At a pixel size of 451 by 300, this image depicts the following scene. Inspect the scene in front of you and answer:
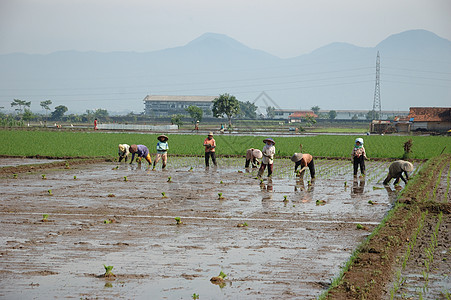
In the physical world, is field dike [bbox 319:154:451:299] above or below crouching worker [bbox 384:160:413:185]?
below

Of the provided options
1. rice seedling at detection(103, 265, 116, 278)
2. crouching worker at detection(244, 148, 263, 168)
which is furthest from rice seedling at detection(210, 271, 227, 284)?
crouching worker at detection(244, 148, 263, 168)

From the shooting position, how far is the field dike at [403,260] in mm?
6390

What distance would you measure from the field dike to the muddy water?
332 millimetres

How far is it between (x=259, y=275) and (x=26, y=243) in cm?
372

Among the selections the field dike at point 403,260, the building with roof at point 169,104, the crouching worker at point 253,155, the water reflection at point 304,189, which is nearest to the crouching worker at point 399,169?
the water reflection at point 304,189

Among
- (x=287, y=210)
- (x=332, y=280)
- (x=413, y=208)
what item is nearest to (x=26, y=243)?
(x=332, y=280)

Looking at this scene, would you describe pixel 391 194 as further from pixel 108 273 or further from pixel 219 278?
pixel 108 273

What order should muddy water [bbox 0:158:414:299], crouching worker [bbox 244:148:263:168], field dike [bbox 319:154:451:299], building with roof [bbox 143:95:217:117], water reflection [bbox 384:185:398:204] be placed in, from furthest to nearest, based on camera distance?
building with roof [bbox 143:95:217:117] < crouching worker [bbox 244:148:263:168] < water reflection [bbox 384:185:398:204] < muddy water [bbox 0:158:414:299] < field dike [bbox 319:154:451:299]

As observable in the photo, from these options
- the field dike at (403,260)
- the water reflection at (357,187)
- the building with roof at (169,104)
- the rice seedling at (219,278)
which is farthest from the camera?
the building with roof at (169,104)

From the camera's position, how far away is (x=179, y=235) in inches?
373

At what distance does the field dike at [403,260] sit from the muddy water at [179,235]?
33 cm

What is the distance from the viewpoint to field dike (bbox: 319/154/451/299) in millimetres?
6390

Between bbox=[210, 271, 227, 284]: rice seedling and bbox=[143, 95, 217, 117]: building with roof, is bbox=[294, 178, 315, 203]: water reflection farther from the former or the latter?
bbox=[143, 95, 217, 117]: building with roof

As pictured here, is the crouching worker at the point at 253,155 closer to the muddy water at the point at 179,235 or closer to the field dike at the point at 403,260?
the muddy water at the point at 179,235
